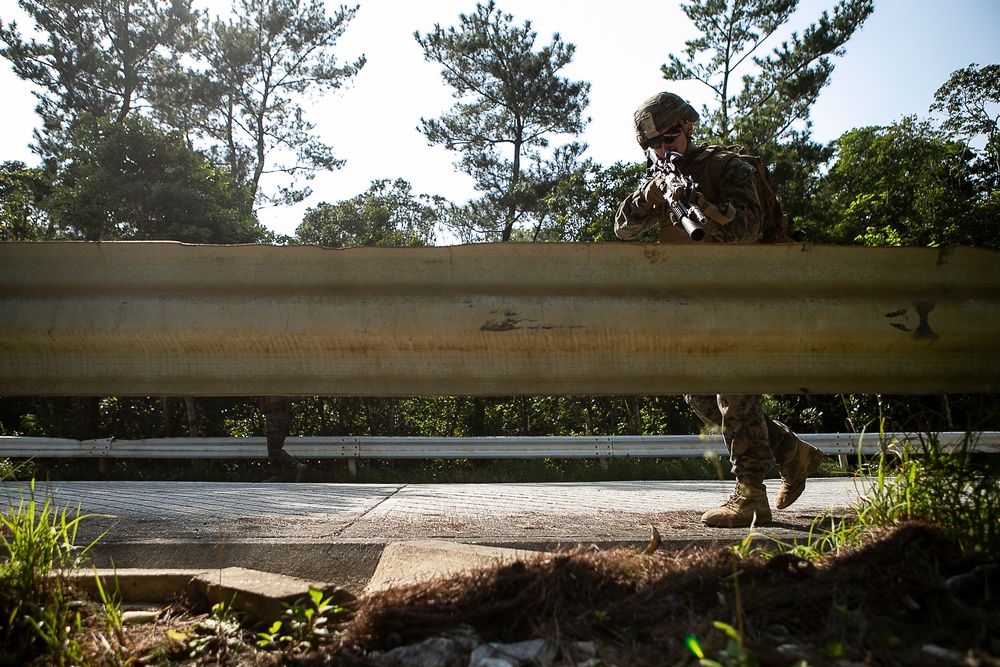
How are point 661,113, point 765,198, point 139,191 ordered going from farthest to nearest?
point 139,191 < point 661,113 < point 765,198

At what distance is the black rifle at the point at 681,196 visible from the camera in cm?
356

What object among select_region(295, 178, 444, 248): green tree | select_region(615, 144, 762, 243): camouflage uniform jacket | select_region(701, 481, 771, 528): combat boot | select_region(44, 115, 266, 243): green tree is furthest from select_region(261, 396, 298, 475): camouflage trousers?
select_region(295, 178, 444, 248): green tree

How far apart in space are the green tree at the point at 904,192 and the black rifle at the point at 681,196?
1447 cm

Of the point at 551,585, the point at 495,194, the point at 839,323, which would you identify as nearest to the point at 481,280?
the point at 551,585

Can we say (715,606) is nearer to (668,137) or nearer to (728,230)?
(728,230)

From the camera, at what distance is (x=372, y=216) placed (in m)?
37.7

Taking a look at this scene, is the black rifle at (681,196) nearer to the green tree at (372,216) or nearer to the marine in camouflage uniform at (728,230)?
the marine in camouflage uniform at (728,230)

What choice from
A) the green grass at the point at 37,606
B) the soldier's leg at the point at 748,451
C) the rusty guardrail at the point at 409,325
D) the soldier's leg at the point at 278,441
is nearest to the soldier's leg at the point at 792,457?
the soldier's leg at the point at 748,451

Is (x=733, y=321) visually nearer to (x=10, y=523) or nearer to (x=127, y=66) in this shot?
(x=10, y=523)

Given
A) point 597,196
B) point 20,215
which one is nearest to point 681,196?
point 597,196

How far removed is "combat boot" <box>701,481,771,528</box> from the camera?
11.3 feet

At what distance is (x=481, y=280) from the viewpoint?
8.29 ft

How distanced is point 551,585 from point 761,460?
7.19 feet

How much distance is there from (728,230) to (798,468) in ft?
4.47
